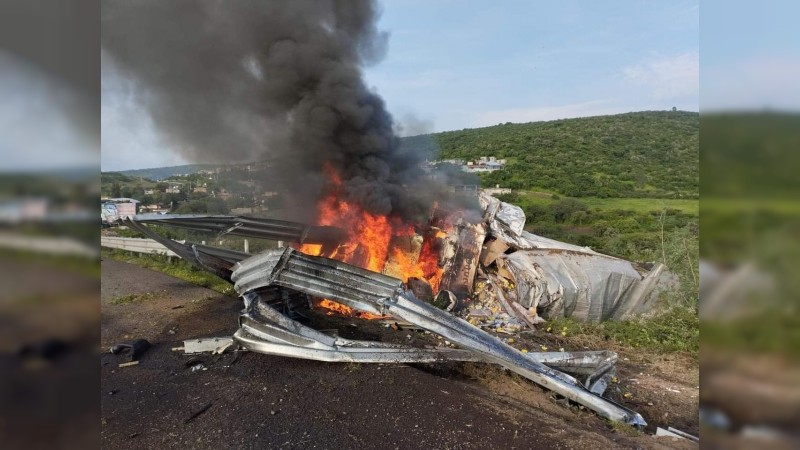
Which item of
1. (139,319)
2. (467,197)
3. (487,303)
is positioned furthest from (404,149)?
(139,319)

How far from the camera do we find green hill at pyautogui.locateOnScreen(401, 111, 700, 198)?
111 feet

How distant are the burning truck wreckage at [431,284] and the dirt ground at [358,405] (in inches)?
14.5

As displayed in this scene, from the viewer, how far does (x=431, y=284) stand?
35.8 feet

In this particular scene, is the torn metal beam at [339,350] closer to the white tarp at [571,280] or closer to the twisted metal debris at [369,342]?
the twisted metal debris at [369,342]

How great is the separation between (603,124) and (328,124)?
42623mm

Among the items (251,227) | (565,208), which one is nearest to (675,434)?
(251,227)

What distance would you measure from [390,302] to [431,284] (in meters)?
4.60

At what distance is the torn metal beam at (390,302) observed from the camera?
5902 mm

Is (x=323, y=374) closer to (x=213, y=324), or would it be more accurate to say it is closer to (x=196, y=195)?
(x=213, y=324)

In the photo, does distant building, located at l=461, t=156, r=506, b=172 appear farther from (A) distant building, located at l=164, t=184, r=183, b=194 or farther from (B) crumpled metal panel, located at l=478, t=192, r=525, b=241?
(B) crumpled metal panel, located at l=478, t=192, r=525, b=241

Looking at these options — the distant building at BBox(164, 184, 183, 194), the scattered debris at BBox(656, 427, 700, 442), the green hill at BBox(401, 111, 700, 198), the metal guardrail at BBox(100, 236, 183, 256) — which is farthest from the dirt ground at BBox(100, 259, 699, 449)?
the green hill at BBox(401, 111, 700, 198)

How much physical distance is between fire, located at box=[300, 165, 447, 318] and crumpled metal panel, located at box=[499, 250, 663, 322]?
1.77 m

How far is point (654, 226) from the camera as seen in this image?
86.7 ft

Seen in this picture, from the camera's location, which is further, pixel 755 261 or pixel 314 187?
pixel 314 187
